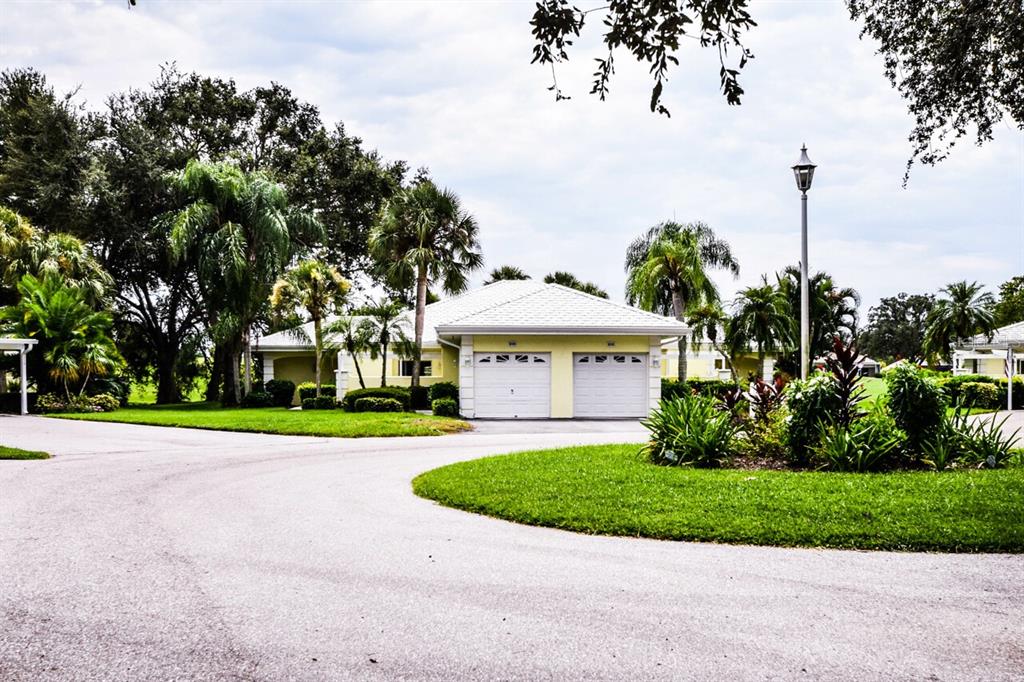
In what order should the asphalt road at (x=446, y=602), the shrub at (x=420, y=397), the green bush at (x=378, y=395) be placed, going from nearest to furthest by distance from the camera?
the asphalt road at (x=446, y=602) < the green bush at (x=378, y=395) < the shrub at (x=420, y=397)

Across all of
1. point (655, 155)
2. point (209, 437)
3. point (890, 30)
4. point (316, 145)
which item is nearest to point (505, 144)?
point (655, 155)

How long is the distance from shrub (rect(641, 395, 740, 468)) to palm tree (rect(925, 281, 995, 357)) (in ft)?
91.7

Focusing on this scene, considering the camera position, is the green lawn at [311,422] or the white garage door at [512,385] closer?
the green lawn at [311,422]

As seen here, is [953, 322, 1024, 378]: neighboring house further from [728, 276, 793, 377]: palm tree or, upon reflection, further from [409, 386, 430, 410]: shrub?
[409, 386, 430, 410]: shrub

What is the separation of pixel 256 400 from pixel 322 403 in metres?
3.97

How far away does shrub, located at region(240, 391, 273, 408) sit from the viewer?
97.9 feet

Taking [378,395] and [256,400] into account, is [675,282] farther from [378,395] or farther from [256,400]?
[256,400]

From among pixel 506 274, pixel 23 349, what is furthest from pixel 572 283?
pixel 23 349

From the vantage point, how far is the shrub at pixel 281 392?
3033cm

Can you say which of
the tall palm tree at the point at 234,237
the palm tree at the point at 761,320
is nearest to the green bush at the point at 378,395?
the tall palm tree at the point at 234,237

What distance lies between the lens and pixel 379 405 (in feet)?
81.7

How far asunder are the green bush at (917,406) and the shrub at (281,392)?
23885 millimetres

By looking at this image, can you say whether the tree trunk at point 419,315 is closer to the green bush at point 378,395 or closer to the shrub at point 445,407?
the green bush at point 378,395

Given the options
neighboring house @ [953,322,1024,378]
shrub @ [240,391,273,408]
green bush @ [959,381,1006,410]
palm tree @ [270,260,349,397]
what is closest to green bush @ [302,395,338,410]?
palm tree @ [270,260,349,397]
